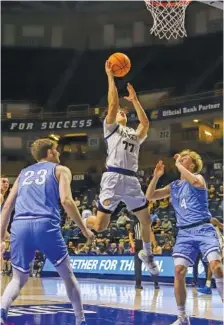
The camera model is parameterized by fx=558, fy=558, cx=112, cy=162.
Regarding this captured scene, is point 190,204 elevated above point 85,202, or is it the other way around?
point 85,202

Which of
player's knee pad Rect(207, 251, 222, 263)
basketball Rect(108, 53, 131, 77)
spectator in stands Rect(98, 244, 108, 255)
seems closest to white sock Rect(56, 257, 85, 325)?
player's knee pad Rect(207, 251, 222, 263)

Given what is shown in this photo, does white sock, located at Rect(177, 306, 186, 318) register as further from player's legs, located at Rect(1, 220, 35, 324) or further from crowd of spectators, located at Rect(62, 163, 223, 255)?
crowd of spectators, located at Rect(62, 163, 223, 255)

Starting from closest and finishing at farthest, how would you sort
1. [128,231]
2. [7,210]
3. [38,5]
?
[7,210], [128,231], [38,5]

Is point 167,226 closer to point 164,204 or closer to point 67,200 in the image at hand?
point 164,204

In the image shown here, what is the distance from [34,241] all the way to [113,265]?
28.2ft

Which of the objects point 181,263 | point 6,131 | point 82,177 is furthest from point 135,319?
point 6,131

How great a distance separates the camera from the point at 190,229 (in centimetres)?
582

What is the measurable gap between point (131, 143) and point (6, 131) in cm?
2096

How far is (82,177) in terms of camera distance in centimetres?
2431

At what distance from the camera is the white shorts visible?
611 centimetres

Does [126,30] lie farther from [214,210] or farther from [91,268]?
[91,268]

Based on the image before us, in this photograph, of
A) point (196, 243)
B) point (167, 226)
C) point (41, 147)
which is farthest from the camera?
point (167, 226)

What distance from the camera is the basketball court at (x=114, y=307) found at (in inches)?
250

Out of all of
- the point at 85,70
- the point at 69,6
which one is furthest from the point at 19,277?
the point at 69,6
